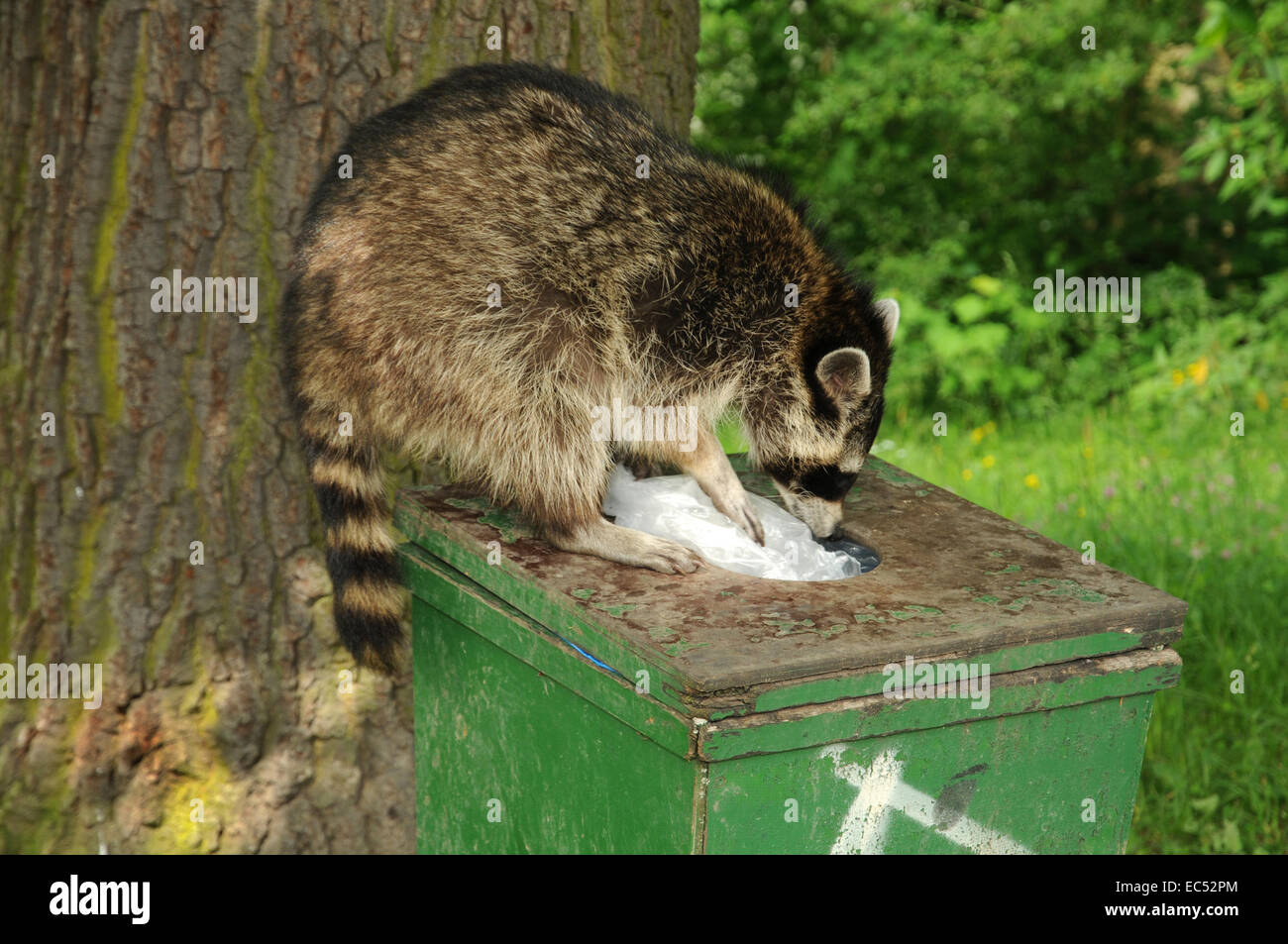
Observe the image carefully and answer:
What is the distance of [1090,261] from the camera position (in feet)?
23.0

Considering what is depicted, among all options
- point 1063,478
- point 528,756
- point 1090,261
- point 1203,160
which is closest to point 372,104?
point 528,756

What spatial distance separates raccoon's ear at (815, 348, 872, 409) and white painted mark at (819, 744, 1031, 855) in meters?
0.90

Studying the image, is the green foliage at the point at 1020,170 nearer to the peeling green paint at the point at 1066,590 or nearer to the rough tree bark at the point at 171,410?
the rough tree bark at the point at 171,410

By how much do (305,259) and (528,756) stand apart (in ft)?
→ 3.41

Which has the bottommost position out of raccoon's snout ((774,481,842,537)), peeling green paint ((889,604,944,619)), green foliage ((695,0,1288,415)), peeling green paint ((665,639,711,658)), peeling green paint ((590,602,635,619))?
peeling green paint ((665,639,711,658))

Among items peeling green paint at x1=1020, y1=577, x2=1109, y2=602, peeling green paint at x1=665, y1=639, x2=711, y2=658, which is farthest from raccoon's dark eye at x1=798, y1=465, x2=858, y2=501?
peeling green paint at x1=665, y1=639, x2=711, y2=658

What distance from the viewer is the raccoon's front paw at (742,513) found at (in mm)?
2646

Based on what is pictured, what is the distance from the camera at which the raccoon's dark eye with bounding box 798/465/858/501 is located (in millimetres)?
2736

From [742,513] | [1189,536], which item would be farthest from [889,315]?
[1189,536]

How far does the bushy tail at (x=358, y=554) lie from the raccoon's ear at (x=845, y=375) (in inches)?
36.4

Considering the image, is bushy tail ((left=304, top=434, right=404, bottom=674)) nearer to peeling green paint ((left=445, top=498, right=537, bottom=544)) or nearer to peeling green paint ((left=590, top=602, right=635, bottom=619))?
peeling green paint ((left=445, top=498, right=537, bottom=544))

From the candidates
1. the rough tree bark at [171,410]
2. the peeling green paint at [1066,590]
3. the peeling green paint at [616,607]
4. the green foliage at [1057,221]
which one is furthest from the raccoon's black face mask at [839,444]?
the green foliage at [1057,221]

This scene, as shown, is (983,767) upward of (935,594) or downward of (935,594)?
downward
